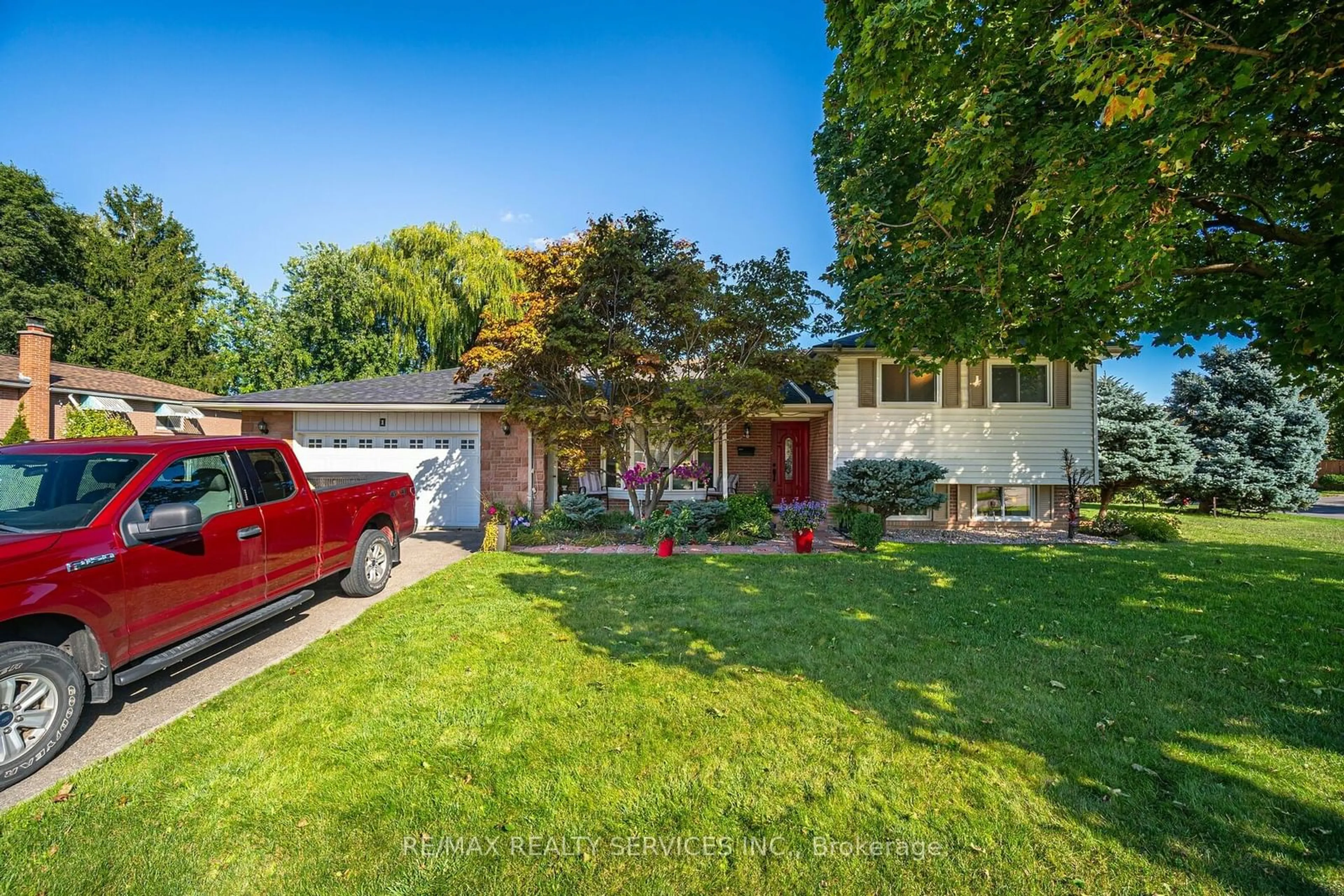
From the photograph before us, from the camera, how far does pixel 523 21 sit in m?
10.1

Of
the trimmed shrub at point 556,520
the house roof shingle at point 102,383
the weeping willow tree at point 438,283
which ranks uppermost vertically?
the weeping willow tree at point 438,283

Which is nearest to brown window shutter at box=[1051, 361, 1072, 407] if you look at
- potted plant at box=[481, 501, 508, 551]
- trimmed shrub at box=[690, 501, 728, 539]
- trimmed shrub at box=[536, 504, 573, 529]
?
trimmed shrub at box=[690, 501, 728, 539]

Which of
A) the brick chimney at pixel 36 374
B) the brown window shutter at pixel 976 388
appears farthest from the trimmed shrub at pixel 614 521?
the brick chimney at pixel 36 374

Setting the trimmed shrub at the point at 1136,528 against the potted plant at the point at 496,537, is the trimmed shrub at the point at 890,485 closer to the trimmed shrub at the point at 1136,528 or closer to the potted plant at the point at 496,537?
the trimmed shrub at the point at 1136,528

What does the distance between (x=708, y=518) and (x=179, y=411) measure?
18.2 m

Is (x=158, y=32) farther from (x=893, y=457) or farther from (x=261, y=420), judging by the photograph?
(x=893, y=457)

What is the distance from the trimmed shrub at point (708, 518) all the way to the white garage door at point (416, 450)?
527 cm

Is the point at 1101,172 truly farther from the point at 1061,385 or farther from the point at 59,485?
the point at 1061,385

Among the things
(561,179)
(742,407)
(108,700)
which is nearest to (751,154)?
(561,179)

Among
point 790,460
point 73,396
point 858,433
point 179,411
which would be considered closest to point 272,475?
point 858,433

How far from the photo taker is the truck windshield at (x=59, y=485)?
125 inches

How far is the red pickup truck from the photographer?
8.93 ft

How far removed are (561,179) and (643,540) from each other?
927 centimetres

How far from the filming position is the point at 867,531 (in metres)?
8.69
